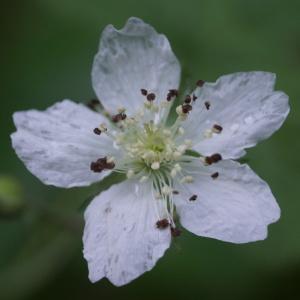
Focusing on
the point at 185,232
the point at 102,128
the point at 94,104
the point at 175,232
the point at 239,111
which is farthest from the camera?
the point at 185,232

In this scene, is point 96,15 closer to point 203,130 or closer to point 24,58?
point 24,58

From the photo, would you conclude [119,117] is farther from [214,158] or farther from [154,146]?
[214,158]

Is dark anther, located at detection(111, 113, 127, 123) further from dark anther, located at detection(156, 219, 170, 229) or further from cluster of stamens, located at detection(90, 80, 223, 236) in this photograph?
dark anther, located at detection(156, 219, 170, 229)

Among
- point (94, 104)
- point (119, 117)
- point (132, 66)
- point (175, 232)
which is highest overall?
point (132, 66)

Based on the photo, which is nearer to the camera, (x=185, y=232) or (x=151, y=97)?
(x=151, y=97)

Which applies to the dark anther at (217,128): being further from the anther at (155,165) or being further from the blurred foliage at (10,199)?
the blurred foliage at (10,199)

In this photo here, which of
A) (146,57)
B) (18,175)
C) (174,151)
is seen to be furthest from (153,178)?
(18,175)

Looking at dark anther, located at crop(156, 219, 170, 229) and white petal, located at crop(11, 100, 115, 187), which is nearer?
dark anther, located at crop(156, 219, 170, 229)

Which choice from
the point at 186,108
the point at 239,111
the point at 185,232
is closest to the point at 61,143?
the point at 186,108

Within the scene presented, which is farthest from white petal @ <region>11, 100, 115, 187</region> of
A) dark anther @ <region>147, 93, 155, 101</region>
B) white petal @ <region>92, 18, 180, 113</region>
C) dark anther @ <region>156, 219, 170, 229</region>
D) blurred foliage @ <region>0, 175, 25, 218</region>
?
blurred foliage @ <region>0, 175, 25, 218</region>

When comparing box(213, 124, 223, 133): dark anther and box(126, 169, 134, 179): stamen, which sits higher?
box(213, 124, 223, 133): dark anther
